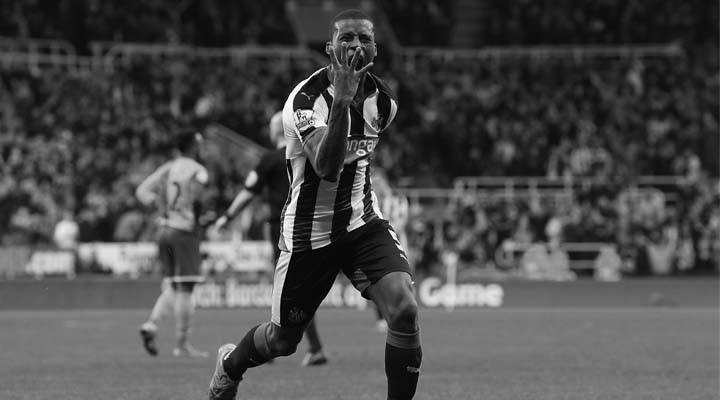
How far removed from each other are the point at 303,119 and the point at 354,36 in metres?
0.52

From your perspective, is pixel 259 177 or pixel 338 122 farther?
pixel 259 177

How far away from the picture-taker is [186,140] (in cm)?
1455

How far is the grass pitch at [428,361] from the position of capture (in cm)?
1057

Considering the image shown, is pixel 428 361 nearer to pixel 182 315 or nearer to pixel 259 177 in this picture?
pixel 259 177

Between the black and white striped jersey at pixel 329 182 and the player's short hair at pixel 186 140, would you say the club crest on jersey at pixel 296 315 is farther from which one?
the player's short hair at pixel 186 140

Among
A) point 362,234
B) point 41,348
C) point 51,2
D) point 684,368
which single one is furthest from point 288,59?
point 362,234

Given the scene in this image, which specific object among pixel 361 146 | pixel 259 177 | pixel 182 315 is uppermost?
pixel 259 177

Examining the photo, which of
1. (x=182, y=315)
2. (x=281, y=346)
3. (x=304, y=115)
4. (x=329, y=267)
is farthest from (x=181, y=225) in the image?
(x=304, y=115)

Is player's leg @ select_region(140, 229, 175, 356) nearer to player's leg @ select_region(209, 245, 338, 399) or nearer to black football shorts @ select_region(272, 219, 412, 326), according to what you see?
player's leg @ select_region(209, 245, 338, 399)

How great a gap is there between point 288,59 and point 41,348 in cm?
2279

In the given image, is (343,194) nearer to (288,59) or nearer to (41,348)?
(41,348)

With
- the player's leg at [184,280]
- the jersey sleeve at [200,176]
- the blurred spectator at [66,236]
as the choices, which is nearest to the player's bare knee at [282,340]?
the player's leg at [184,280]

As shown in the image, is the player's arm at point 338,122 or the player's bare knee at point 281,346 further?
the player's bare knee at point 281,346

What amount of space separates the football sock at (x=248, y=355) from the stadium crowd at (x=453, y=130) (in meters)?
19.4
